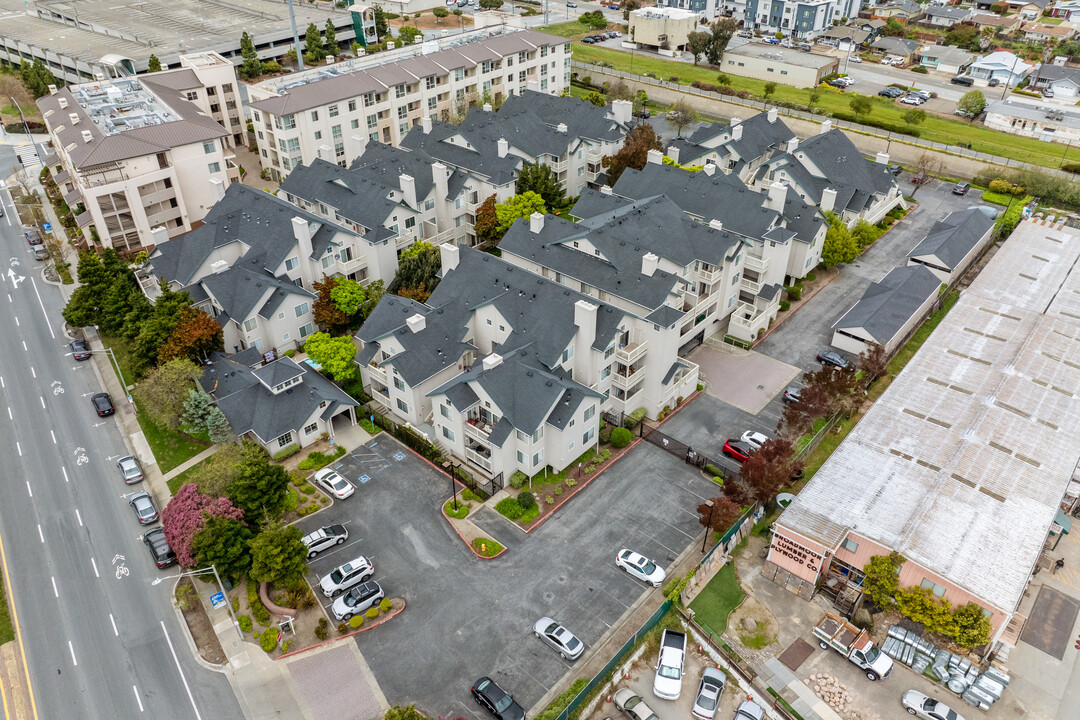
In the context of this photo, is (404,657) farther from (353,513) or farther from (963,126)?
Result: (963,126)

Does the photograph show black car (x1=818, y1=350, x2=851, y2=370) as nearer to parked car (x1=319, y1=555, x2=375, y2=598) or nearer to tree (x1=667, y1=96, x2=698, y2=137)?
parked car (x1=319, y1=555, x2=375, y2=598)

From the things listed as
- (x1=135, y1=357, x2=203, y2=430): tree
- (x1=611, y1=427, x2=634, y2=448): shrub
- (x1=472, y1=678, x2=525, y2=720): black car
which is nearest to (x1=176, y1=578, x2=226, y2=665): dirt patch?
(x1=135, y1=357, x2=203, y2=430): tree

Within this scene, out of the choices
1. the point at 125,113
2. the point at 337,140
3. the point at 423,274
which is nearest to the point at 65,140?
the point at 125,113

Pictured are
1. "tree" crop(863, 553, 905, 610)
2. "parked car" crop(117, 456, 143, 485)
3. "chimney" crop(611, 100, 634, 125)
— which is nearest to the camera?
"tree" crop(863, 553, 905, 610)

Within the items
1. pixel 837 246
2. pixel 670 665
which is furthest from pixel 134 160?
pixel 837 246

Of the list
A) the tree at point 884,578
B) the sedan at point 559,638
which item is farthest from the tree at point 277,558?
the tree at point 884,578

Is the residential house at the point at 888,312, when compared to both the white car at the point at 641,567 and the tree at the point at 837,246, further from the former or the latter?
the white car at the point at 641,567

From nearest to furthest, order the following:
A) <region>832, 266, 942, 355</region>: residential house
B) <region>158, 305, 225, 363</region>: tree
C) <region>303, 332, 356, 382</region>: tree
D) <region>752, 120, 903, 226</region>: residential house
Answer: <region>158, 305, 225, 363</region>: tree, <region>303, 332, 356, 382</region>: tree, <region>832, 266, 942, 355</region>: residential house, <region>752, 120, 903, 226</region>: residential house
